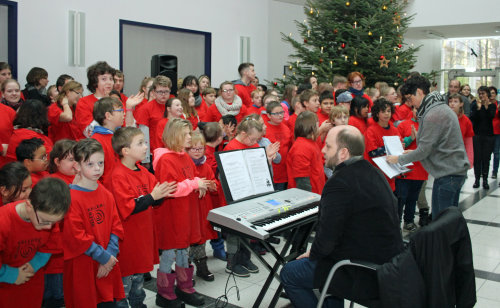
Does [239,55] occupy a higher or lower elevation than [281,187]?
higher

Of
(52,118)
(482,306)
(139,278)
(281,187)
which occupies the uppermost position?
(52,118)

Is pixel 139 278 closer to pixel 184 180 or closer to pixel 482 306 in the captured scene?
pixel 184 180

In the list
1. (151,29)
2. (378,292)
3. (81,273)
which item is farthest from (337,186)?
(151,29)

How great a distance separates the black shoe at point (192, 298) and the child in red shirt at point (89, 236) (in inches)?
34.1

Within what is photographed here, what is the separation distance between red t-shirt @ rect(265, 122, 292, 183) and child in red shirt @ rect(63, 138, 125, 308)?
2.56m

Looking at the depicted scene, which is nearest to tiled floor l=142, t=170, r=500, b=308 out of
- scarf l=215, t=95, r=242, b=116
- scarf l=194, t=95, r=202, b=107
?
scarf l=215, t=95, r=242, b=116

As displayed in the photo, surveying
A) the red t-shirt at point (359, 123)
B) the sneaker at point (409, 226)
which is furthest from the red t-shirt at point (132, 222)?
the sneaker at point (409, 226)

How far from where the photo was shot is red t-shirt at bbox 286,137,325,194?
459 centimetres

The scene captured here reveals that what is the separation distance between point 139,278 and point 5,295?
0.85 meters

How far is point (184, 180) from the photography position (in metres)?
3.59

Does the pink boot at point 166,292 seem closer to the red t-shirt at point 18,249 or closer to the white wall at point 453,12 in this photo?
the red t-shirt at point 18,249

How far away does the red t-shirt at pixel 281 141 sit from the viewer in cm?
529

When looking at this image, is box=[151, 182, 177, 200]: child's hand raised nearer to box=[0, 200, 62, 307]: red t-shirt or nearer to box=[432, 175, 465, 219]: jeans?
box=[0, 200, 62, 307]: red t-shirt

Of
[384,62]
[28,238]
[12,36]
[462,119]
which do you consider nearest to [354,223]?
[28,238]
